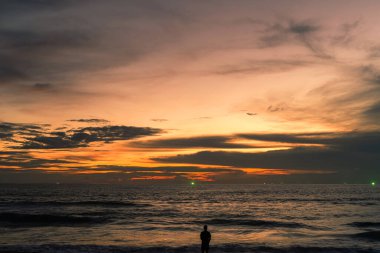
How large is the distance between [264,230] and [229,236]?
21.8 feet

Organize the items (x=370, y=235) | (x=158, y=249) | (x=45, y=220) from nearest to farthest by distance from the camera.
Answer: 1. (x=158, y=249)
2. (x=370, y=235)
3. (x=45, y=220)

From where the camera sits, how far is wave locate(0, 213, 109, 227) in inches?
1931

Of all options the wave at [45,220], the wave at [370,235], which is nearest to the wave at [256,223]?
the wave at [370,235]

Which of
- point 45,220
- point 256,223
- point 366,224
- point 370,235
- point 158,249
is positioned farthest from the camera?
Answer: point 45,220

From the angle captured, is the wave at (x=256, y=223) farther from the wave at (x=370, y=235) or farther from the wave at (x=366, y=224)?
the wave at (x=370, y=235)

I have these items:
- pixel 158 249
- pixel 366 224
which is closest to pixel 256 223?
pixel 366 224

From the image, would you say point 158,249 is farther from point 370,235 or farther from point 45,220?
point 45,220

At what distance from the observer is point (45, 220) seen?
53.0m

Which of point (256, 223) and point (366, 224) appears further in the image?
point (256, 223)

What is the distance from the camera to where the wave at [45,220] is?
4904 centimetres

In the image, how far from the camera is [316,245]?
32219mm

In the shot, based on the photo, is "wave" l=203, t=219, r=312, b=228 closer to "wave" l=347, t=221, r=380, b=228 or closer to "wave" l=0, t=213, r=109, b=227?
"wave" l=347, t=221, r=380, b=228

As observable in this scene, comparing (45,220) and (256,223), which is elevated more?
(256,223)

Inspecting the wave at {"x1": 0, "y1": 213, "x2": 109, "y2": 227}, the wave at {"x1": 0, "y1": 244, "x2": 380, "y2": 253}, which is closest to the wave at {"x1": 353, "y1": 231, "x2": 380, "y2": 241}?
the wave at {"x1": 0, "y1": 244, "x2": 380, "y2": 253}
